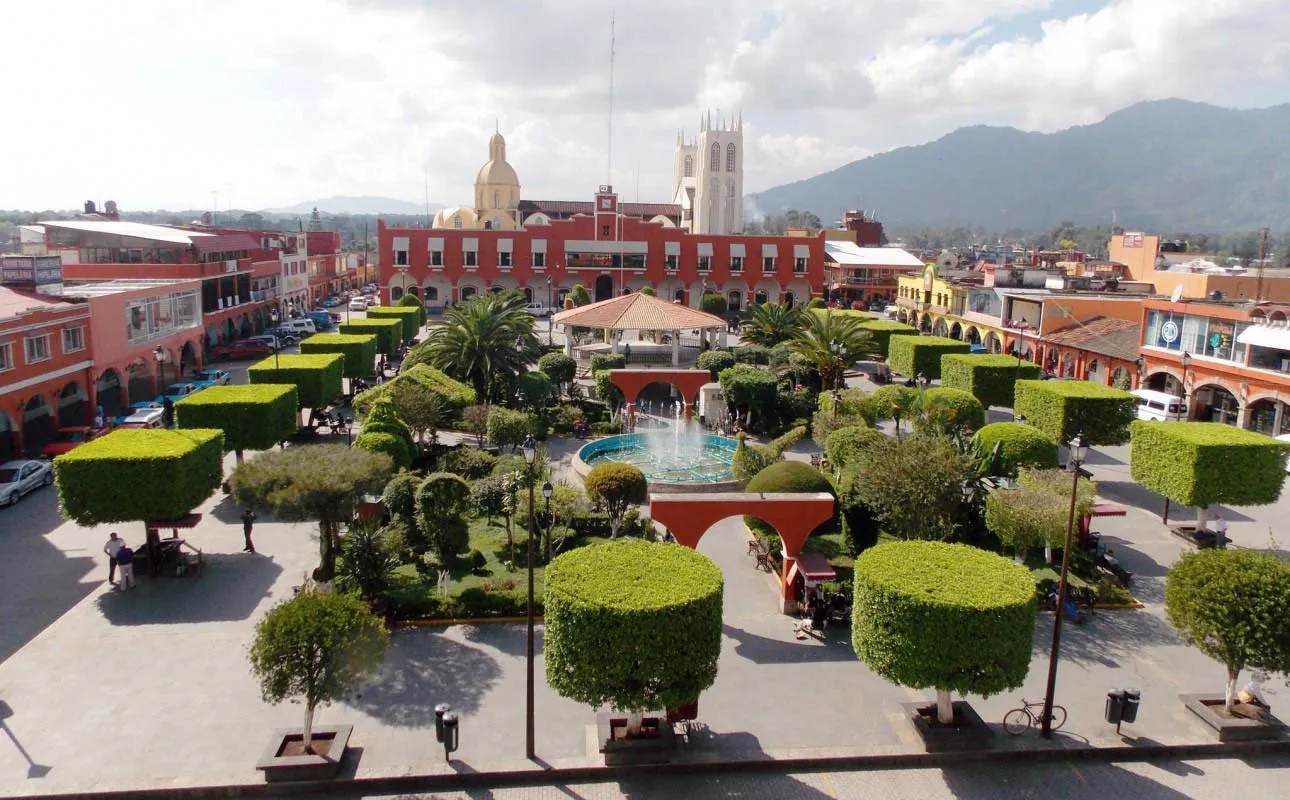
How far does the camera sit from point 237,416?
2314 cm

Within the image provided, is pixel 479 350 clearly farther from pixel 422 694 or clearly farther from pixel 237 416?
pixel 422 694

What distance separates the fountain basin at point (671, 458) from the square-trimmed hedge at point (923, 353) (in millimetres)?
13435

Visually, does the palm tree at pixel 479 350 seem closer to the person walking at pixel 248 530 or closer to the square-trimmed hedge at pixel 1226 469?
the person walking at pixel 248 530

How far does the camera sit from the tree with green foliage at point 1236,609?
12.2 meters

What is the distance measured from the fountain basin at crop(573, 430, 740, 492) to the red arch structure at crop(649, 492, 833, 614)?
244 inches

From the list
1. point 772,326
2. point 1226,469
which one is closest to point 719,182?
point 772,326

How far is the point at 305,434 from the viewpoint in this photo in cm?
2984

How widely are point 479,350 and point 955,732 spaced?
71.8ft

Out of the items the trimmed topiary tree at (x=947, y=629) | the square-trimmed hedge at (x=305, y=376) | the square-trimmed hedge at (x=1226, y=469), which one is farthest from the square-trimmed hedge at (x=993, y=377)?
the square-trimmed hedge at (x=305, y=376)

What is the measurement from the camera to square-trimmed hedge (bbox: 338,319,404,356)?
41.8 metres

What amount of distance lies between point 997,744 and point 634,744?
206 inches

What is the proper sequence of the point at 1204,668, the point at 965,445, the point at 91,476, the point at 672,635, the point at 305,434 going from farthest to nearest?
1. the point at 305,434
2. the point at 965,445
3. the point at 91,476
4. the point at 1204,668
5. the point at 672,635

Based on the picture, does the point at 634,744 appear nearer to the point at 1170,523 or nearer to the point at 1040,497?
the point at 1040,497

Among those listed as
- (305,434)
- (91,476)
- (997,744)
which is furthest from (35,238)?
(997,744)
